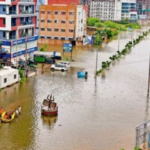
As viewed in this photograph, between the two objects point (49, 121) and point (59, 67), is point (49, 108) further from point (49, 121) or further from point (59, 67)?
point (59, 67)

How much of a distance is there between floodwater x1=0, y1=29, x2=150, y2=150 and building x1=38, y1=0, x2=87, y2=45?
18.9 meters

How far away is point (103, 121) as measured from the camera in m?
20.8

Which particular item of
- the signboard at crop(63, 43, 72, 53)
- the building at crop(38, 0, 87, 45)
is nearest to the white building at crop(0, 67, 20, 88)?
the signboard at crop(63, 43, 72, 53)

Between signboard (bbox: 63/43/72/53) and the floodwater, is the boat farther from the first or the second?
signboard (bbox: 63/43/72/53)

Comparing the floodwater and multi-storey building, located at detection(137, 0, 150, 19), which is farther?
multi-storey building, located at detection(137, 0, 150, 19)

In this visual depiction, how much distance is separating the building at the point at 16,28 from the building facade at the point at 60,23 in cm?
1721

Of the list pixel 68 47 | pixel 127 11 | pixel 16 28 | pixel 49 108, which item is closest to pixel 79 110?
pixel 49 108

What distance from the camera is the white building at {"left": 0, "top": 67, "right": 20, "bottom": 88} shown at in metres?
27.1

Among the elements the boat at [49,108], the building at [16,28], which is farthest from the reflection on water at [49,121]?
the building at [16,28]

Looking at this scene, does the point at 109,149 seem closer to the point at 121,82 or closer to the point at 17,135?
the point at 17,135

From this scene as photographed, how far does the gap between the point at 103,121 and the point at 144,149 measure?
14.7 feet

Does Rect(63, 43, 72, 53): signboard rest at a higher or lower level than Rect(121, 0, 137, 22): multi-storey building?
lower

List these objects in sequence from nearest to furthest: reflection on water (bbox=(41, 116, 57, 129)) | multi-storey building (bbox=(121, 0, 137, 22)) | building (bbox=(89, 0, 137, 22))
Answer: reflection on water (bbox=(41, 116, 57, 129))
building (bbox=(89, 0, 137, 22))
multi-storey building (bbox=(121, 0, 137, 22))

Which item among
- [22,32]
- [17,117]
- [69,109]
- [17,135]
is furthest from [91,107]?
[22,32]
